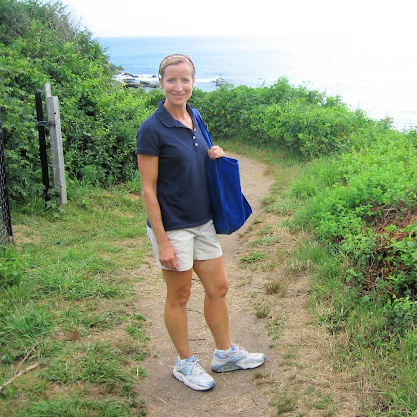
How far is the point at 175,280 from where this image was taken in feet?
10.8

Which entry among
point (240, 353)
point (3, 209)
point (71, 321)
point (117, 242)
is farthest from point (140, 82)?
point (240, 353)

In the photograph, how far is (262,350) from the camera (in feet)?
13.0

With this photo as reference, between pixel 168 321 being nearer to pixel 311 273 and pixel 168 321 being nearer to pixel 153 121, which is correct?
pixel 153 121

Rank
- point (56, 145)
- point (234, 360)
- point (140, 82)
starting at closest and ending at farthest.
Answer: point (234, 360) → point (56, 145) → point (140, 82)

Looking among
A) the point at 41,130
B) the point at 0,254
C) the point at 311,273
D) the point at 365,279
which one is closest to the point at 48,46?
the point at 41,130

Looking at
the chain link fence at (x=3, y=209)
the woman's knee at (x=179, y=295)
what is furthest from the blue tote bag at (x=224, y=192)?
the chain link fence at (x=3, y=209)

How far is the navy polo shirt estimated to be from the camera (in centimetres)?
307

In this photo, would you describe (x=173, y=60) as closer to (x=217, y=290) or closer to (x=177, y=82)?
(x=177, y=82)

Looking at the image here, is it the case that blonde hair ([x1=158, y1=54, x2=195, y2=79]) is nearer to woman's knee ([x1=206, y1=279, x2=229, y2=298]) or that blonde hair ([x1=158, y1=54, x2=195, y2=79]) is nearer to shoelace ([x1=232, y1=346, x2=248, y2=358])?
woman's knee ([x1=206, y1=279, x2=229, y2=298])

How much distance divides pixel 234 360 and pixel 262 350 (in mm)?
371

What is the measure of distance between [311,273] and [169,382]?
1909 millimetres

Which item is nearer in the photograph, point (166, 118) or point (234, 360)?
point (166, 118)

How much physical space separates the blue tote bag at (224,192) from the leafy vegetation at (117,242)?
1210mm

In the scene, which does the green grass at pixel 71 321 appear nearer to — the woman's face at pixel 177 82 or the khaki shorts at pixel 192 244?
the khaki shorts at pixel 192 244
